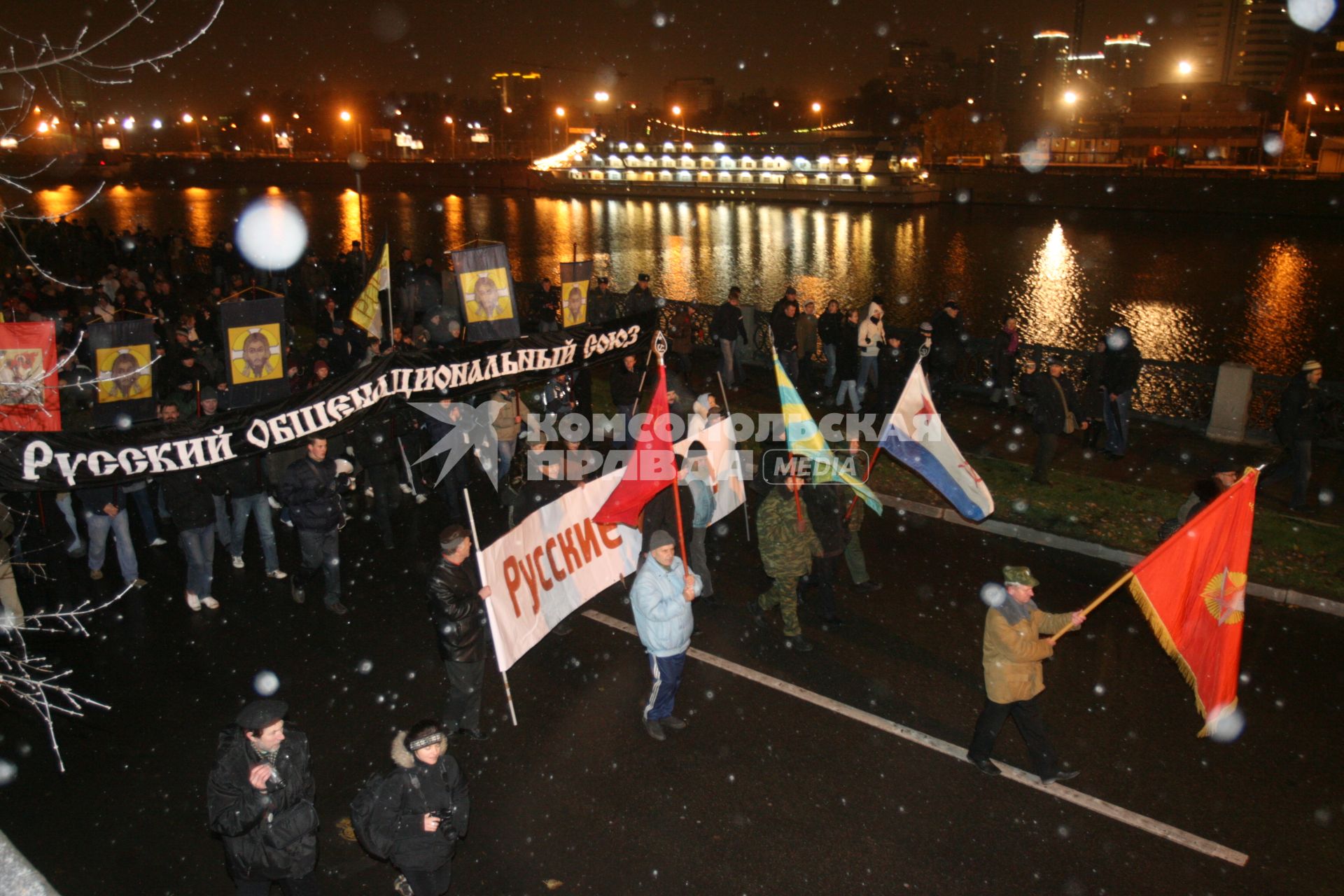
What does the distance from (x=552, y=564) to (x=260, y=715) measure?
10.1 ft

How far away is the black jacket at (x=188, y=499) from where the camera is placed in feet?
26.7

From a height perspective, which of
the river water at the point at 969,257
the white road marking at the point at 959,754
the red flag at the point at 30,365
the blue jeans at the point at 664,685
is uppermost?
the red flag at the point at 30,365

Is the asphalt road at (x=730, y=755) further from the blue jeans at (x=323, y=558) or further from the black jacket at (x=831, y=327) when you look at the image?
the black jacket at (x=831, y=327)

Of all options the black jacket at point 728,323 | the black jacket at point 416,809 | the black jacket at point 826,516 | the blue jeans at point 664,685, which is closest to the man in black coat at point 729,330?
the black jacket at point 728,323

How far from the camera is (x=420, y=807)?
4539mm

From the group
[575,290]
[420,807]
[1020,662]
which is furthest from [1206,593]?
[575,290]

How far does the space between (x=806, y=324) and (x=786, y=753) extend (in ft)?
32.8

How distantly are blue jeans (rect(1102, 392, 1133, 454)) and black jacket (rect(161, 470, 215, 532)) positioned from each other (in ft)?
34.2

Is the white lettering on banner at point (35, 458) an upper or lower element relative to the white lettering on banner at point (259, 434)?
upper

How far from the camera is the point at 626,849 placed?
18.5 feet

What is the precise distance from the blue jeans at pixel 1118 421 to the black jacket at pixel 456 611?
9080 millimetres

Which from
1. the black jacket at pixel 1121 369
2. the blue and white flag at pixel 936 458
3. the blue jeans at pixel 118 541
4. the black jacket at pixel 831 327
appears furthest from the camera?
the black jacket at pixel 831 327

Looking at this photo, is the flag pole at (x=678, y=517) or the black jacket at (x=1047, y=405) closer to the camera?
the flag pole at (x=678, y=517)

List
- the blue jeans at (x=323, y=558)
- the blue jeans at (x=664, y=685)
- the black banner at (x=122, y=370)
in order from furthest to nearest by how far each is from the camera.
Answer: the black banner at (x=122, y=370), the blue jeans at (x=323, y=558), the blue jeans at (x=664, y=685)
